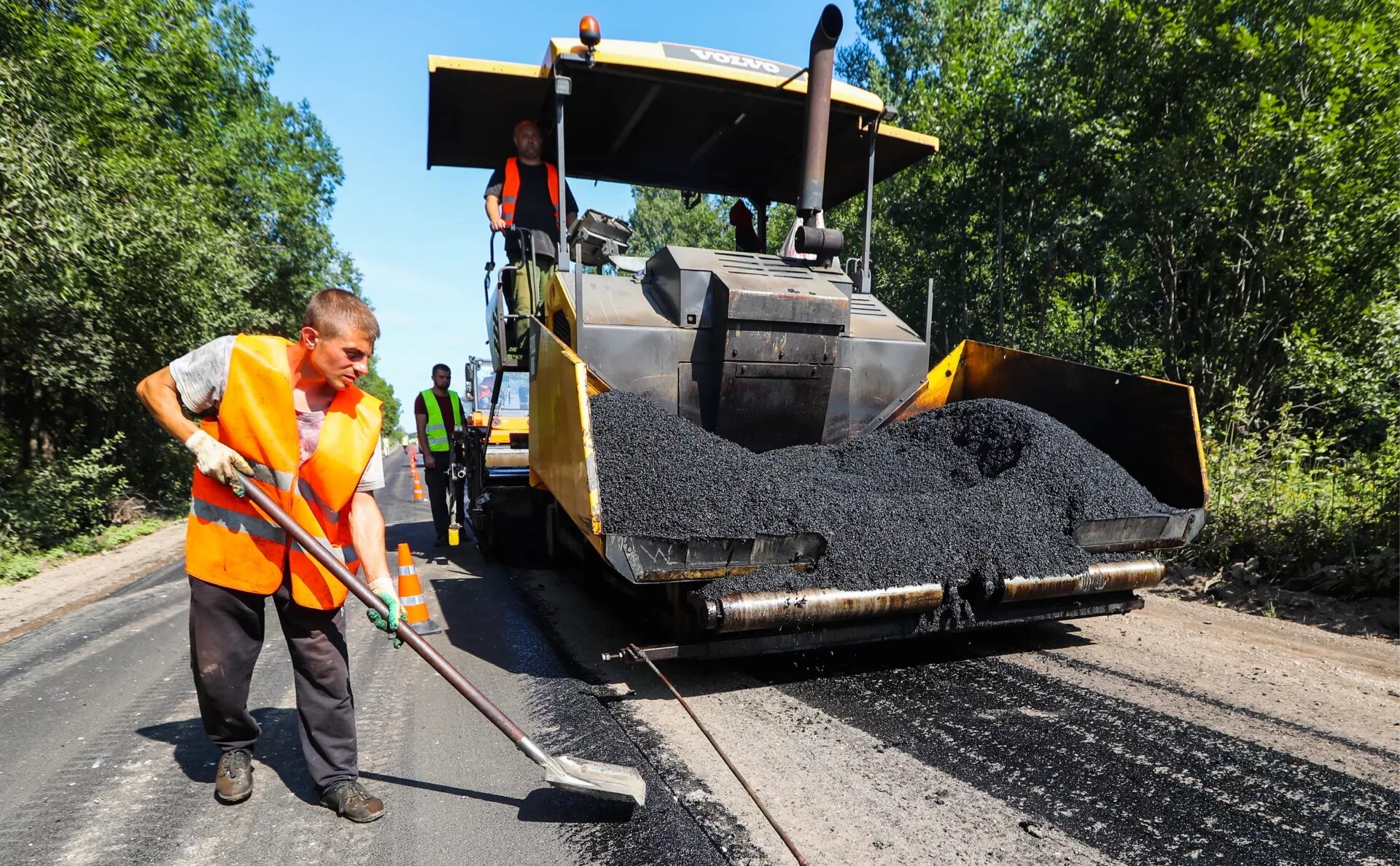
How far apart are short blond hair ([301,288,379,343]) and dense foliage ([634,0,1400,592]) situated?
17.6 ft

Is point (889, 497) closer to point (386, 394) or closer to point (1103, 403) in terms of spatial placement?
point (1103, 403)

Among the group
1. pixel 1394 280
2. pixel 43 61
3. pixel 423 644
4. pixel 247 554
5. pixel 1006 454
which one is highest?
pixel 43 61

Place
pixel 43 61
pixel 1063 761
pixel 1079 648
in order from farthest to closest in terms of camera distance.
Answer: pixel 43 61
pixel 1079 648
pixel 1063 761

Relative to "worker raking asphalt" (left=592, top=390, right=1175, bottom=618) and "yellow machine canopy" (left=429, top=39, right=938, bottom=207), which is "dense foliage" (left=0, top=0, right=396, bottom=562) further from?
"worker raking asphalt" (left=592, top=390, right=1175, bottom=618)

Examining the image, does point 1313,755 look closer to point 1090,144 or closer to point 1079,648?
point 1079,648

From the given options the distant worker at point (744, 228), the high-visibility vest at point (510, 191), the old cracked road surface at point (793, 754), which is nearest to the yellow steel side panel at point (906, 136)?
the distant worker at point (744, 228)

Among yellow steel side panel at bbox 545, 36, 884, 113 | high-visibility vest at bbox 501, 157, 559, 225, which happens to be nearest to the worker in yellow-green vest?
high-visibility vest at bbox 501, 157, 559, 225

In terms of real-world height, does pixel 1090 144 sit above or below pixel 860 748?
above

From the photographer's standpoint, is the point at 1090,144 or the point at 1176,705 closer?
the point at 1176,705

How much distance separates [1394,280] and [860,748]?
22.6ft

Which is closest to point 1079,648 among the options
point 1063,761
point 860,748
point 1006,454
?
point 1006,454

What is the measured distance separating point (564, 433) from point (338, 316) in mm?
1266

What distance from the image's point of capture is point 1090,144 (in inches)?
361

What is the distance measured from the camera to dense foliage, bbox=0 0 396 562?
669cm
